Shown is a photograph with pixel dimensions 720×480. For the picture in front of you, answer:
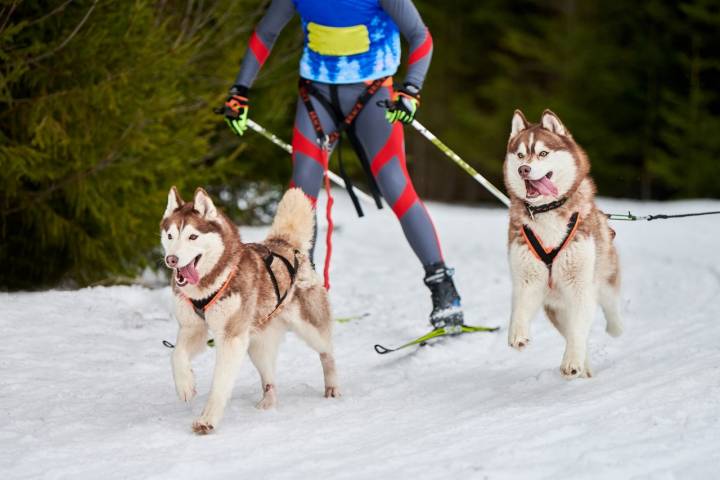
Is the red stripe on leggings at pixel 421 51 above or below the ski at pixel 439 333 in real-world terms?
above

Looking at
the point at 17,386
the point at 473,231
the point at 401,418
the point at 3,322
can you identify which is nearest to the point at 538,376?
the point at 401,418

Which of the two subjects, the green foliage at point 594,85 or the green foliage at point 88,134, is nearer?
the green foliage at point 88,134

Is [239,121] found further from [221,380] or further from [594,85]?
[594,85]

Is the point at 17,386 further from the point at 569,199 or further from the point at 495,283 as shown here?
the point at 495,283

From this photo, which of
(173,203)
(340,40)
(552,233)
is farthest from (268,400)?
(340,40)

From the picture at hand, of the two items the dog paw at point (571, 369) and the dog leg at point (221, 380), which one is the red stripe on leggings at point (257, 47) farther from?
the dog paw at point (571, 369)

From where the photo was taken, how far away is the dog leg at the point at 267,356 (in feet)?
15.8

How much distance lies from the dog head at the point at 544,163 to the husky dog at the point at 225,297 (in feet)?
3.92

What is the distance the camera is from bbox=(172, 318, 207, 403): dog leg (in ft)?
14.3

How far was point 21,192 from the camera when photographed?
22.7 feet

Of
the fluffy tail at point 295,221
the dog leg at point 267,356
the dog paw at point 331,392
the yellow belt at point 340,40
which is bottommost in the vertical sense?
the dog paw at point 331,392

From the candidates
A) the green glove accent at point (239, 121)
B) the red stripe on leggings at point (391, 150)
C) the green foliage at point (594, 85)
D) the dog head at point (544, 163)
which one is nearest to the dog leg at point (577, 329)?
the dog head at point (544, 163)

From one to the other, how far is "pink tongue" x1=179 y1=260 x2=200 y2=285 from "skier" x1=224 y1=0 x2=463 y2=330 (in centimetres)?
194

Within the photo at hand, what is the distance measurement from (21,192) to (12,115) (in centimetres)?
56
